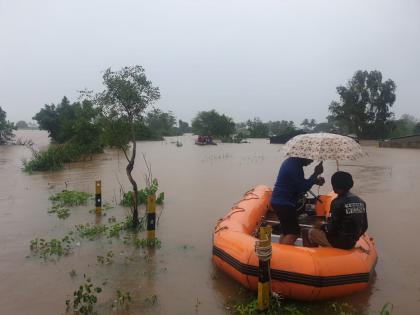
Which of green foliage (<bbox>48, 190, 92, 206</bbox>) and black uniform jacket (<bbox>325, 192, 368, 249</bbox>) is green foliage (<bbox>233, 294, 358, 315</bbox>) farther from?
green foliage (<bbox>48, 190, 92, 206</bbox>)

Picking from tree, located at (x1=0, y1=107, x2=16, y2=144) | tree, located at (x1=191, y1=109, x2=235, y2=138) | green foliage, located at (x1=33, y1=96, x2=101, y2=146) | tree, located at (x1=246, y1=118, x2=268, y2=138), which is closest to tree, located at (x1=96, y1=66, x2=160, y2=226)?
green foliage, located at (x1=33, y1=96, x2=101, y2=146)

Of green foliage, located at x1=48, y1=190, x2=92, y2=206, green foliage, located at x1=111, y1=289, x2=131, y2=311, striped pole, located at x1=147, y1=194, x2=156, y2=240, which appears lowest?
green foliage, located at x1=111, y1=289, x2=131, y2=311

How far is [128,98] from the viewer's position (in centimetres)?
684

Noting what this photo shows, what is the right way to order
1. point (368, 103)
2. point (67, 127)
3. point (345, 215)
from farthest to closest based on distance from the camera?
point (368, 103) → point (67, 127) → point (345, 215)

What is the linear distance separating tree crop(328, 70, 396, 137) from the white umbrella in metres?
48.5

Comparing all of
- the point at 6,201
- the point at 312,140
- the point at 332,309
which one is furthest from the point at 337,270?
the point at 6,201

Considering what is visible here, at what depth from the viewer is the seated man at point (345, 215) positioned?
433cm

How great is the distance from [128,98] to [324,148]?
336 cm

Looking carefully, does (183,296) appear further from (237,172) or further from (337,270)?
(237,172)

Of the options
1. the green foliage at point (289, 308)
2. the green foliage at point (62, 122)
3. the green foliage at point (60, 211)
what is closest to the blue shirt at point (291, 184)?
the green foliage at point (289, 308)

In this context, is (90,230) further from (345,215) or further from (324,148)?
(345,215)

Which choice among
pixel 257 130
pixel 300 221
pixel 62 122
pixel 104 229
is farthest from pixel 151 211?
pixel 257 130

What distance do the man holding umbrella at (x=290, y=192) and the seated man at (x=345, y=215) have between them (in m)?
0.70

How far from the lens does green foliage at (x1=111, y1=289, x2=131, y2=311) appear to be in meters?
4.19
